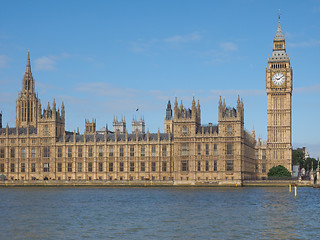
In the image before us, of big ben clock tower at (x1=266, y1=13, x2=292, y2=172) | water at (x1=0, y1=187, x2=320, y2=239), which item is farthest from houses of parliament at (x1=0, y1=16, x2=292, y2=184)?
water at (x1=0, y1=187, x2=320, y2=239)

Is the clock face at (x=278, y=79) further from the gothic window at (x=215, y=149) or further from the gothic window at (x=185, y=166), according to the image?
the gothic window at (x=185, y=166)

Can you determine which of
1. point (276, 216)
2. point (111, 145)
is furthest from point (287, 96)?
point (276, 216)

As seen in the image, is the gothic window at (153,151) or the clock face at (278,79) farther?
the clock face at (278,79)

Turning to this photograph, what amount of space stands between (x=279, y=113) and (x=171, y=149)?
35951 millimetres


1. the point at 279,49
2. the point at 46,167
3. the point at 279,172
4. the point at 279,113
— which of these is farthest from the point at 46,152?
the point at 279,49

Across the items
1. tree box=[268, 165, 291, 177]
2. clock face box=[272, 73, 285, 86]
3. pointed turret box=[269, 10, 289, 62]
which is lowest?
tree box=[268, 165, 291, 177]

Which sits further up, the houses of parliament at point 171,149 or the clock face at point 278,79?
the clock face at point 278,79

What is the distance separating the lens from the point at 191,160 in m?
156

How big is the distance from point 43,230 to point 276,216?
27203 mm

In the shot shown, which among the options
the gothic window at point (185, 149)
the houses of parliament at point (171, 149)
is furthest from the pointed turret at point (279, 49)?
the gothic window at point (185, 149)

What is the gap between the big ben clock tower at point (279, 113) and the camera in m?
176

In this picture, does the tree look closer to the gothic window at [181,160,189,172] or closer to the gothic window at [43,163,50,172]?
the gothic window at [181,160,189,172]

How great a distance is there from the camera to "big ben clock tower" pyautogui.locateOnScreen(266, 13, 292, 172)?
176 metres

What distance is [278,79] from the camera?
179m
